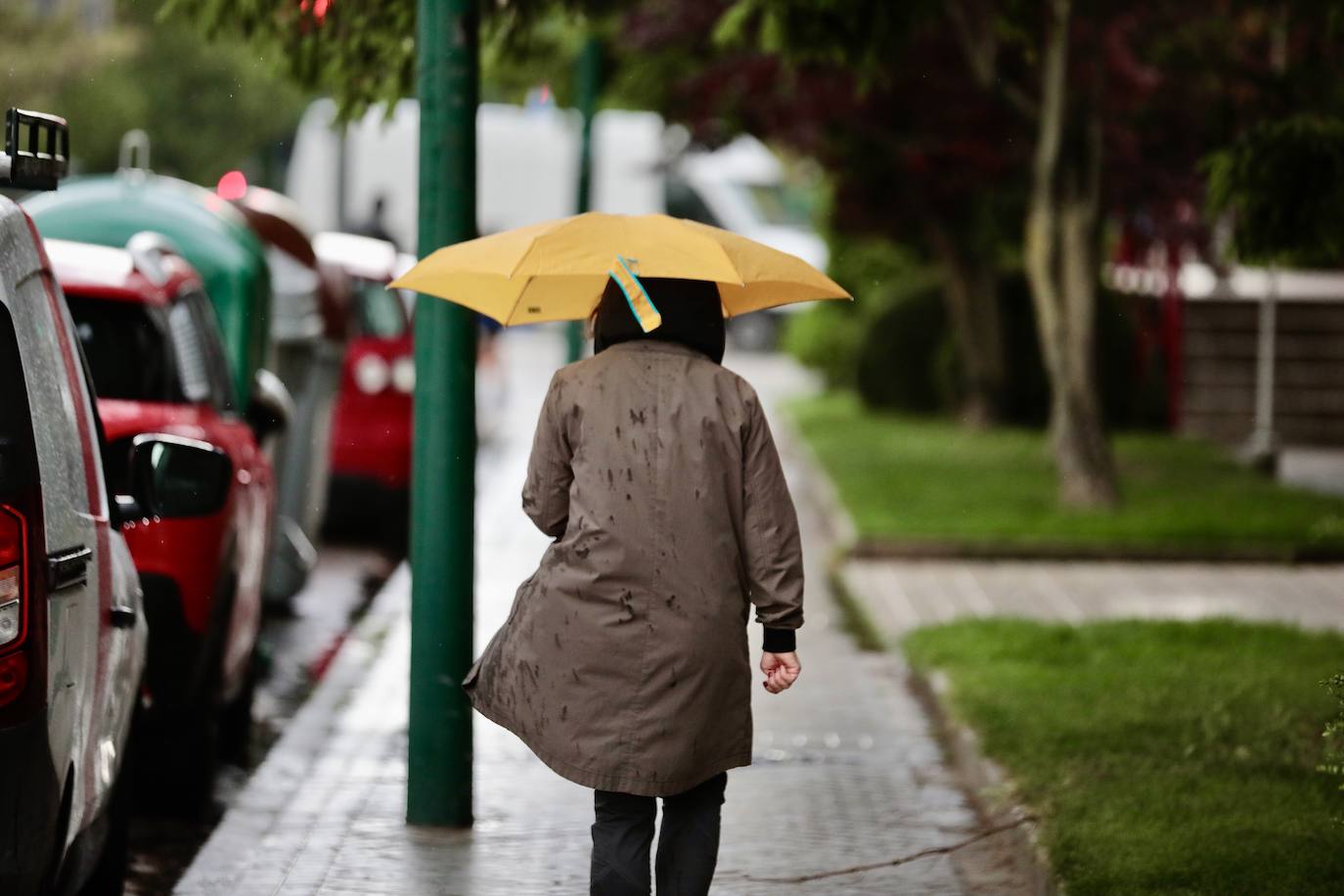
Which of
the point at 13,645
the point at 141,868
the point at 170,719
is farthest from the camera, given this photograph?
the point at 170,719

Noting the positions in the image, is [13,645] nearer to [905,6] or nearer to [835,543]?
[905,6]

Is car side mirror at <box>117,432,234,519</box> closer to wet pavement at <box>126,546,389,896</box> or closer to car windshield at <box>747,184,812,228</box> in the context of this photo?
wet pavement at <box>126,546,389,896</box>

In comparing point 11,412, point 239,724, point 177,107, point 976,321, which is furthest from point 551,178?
point 11,412

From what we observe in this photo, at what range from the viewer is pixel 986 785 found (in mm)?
6922

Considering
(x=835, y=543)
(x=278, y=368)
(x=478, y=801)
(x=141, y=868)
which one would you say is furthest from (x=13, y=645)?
(x=835, y=543)

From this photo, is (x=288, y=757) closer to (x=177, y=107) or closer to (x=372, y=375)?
(x=372, y=375)

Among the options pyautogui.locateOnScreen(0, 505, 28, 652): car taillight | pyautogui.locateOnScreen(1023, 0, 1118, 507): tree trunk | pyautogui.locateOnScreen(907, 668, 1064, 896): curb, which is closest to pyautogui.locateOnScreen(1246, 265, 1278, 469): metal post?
pyautogui.locateOnScreen(1023, 0, 1118, 507): tree trunk

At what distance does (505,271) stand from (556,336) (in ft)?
117

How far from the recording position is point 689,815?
187 inches

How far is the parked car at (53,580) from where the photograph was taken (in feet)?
13.1

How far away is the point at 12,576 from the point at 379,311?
32.7ft

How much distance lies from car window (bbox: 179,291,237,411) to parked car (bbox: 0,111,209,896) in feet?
8.13

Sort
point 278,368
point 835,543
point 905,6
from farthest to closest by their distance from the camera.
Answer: point 835,543 < point 278,368 < point 905,6

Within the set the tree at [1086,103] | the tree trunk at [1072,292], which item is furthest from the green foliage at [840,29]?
the tree trunk at [1072,292]
